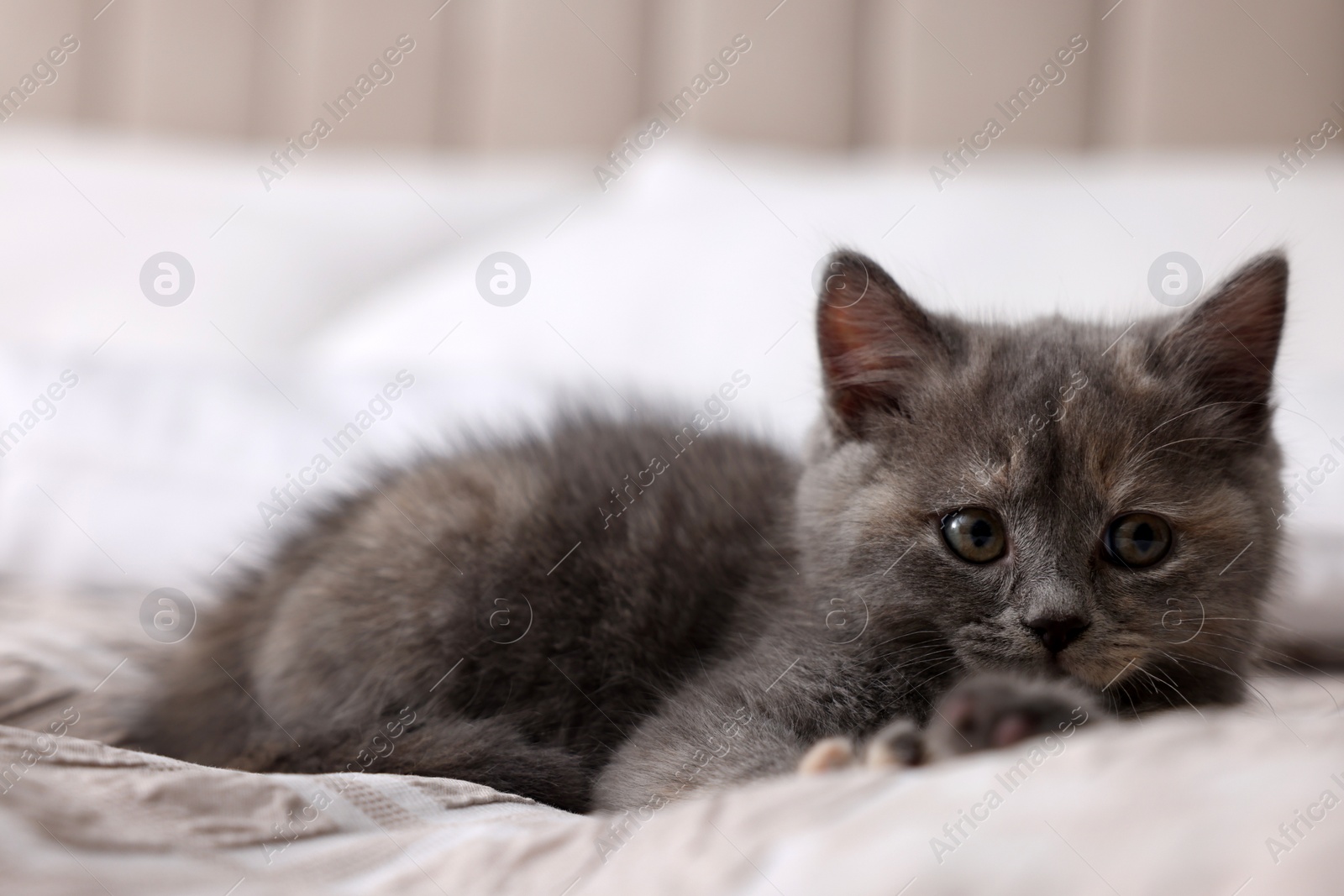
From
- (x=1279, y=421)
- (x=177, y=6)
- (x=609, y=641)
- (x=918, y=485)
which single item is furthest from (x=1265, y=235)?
(x=177, y=6)

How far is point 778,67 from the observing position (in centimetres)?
311

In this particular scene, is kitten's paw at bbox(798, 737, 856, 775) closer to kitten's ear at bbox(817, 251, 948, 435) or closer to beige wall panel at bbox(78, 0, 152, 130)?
kitten's ear at bbox(817, 251, 948, 435)

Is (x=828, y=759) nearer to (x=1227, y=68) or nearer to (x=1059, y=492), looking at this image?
(x=1059, y=492)

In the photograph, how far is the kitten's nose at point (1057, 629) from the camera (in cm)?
108

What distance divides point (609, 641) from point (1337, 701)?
3.22ft

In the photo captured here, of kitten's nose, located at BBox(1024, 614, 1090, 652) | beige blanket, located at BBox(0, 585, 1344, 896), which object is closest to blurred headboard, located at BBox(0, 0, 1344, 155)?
kitten's nose, located at BBox(1024, 614, 1090, 652)

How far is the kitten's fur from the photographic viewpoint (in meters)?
1.15

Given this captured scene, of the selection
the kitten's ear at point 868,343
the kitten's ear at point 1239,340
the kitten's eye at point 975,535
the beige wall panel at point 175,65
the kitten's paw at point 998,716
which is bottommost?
the kitten's paw at point 998,716

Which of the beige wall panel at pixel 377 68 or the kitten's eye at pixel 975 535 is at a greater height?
the beige wall panel at pixel 377 68

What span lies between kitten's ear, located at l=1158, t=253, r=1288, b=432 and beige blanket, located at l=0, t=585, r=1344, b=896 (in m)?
0.53

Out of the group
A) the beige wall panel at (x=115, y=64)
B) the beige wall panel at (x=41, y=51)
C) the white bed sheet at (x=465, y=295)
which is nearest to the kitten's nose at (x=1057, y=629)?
the white bed sheet at (x=465, y=295)

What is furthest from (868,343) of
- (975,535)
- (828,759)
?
(828,759)

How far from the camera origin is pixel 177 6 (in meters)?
3.40

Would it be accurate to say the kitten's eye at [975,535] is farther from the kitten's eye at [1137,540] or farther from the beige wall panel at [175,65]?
the beige wall panel at [175,65]
